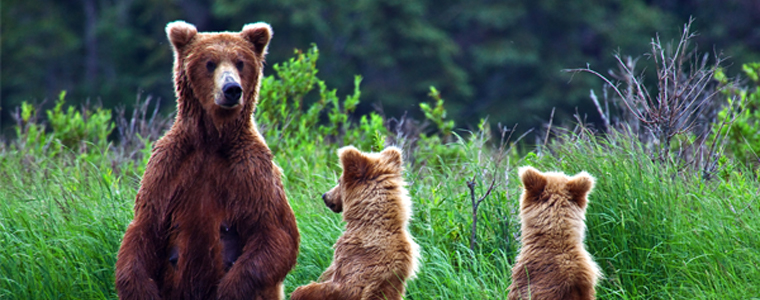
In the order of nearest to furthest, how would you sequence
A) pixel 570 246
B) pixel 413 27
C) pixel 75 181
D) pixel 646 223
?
pixel 570 246
pixel 646 223
pixel 75 181
pixel 413 27

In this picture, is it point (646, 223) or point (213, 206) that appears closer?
point (213, 206)

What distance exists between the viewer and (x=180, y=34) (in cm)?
336

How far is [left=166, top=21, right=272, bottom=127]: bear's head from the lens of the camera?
3.19 m

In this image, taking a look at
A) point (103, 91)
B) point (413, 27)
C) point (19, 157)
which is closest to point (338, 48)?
point (413, 27)

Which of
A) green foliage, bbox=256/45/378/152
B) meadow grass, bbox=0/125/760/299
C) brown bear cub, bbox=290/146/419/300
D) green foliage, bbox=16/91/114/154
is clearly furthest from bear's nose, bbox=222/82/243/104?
green foliage, bbox=16/91/114/154

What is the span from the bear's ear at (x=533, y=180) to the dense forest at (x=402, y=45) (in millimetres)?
15197

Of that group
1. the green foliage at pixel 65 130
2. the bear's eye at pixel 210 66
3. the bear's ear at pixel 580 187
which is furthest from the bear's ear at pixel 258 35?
the green foliage at pixel 65 130

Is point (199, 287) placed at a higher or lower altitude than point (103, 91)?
higher

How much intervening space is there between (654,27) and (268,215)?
18.5 metres

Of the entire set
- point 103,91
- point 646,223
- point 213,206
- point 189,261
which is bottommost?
point 103,91

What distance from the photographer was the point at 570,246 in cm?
323

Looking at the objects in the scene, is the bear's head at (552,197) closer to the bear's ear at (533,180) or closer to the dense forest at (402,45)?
the bear's ear at (533,180)

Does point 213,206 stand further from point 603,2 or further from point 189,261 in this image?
point 603,2

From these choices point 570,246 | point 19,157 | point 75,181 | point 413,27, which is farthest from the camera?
point 413,27
